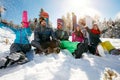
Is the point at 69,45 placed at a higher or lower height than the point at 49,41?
lower

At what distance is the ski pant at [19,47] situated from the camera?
7618 mm

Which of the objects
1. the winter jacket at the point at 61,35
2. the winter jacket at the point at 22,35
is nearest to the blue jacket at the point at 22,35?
the winter jacket at the point at 22,35

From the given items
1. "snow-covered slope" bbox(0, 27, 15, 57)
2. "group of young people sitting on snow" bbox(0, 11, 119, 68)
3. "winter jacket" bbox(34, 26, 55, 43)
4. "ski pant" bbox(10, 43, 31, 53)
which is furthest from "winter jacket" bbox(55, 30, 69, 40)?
"snow-covered slope" bbox(0, 27, 15, 57)

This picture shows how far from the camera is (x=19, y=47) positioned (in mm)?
7875

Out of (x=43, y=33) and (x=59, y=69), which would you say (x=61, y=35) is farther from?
(x=59, y=69)

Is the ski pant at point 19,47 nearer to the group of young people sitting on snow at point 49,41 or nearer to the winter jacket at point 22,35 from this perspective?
the group of young people sitting on snow at point 49,41

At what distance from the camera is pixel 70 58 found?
24.1 ft

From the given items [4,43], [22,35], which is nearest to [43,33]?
[22,35]

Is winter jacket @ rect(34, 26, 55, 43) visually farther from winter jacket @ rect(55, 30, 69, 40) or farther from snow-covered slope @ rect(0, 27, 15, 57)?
snow-covered slope @ rect(0, 27, 15, 57)

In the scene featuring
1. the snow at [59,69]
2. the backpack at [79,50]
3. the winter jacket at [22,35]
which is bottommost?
the snow at [59,69]

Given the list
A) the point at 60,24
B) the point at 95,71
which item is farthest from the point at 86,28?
the point at 95,71

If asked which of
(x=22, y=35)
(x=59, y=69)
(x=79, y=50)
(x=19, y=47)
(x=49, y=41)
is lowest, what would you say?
(x=59, y=69)

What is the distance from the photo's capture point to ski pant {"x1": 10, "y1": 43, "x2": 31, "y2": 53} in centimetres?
762

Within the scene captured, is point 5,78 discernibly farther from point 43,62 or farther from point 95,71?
point 95,71
